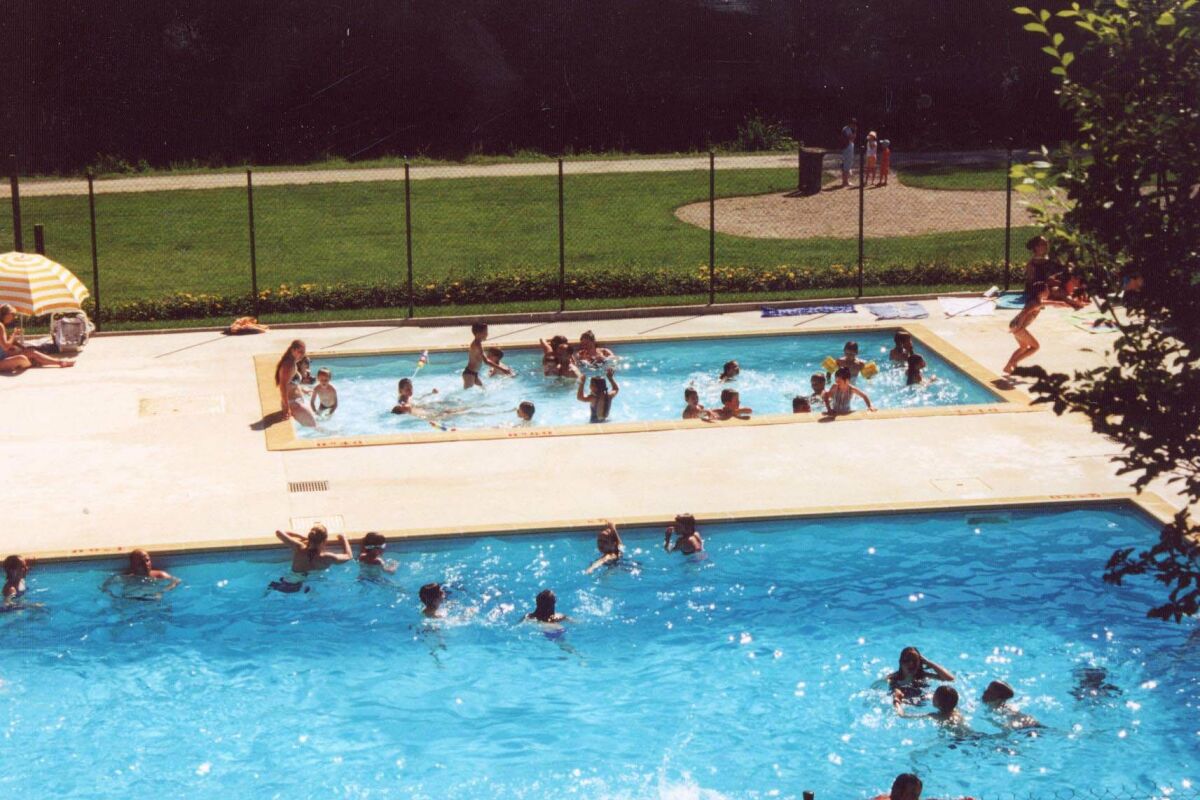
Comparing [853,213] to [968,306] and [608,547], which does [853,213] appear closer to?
[968,306]

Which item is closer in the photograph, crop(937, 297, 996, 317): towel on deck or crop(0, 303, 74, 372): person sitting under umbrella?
crop(0, 303, 74, 372): person sitting under umbrella

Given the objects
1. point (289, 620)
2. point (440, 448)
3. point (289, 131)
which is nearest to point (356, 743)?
point (289, 620)

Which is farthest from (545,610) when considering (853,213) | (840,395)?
(853,213)

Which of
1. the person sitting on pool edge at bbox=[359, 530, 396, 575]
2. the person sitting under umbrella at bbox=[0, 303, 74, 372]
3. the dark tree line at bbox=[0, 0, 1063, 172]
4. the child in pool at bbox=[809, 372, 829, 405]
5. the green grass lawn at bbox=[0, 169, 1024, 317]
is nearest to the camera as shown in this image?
the person sitting on pool edge at bbox=[359, 530, 396, 575]

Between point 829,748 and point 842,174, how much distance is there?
29844 mm

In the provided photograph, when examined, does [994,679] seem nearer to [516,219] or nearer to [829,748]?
[829,748]

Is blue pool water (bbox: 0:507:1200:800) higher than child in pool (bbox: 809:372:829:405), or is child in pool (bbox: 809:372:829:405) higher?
child in pool (bbox: 809:372:829:405)

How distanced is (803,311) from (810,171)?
1221 cm

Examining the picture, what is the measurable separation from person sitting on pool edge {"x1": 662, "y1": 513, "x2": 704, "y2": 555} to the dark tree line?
31.7 meters

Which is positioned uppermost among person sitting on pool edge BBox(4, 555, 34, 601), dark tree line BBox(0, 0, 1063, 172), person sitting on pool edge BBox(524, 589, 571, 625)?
dark tree line BBox(0, 0, 1063, 172)

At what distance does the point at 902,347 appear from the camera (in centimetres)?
2406

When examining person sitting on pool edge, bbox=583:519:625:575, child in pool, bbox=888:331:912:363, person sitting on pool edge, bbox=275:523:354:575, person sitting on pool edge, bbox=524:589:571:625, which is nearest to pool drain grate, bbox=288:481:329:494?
person sitting on pool edge, bbox=275:523:354:575

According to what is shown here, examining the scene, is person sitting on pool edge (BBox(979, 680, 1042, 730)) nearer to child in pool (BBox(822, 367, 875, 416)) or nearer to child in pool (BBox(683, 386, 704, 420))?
child in pool (BBox(822, 367, 875, 416))

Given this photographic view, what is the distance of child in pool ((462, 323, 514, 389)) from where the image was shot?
77.4 ft
